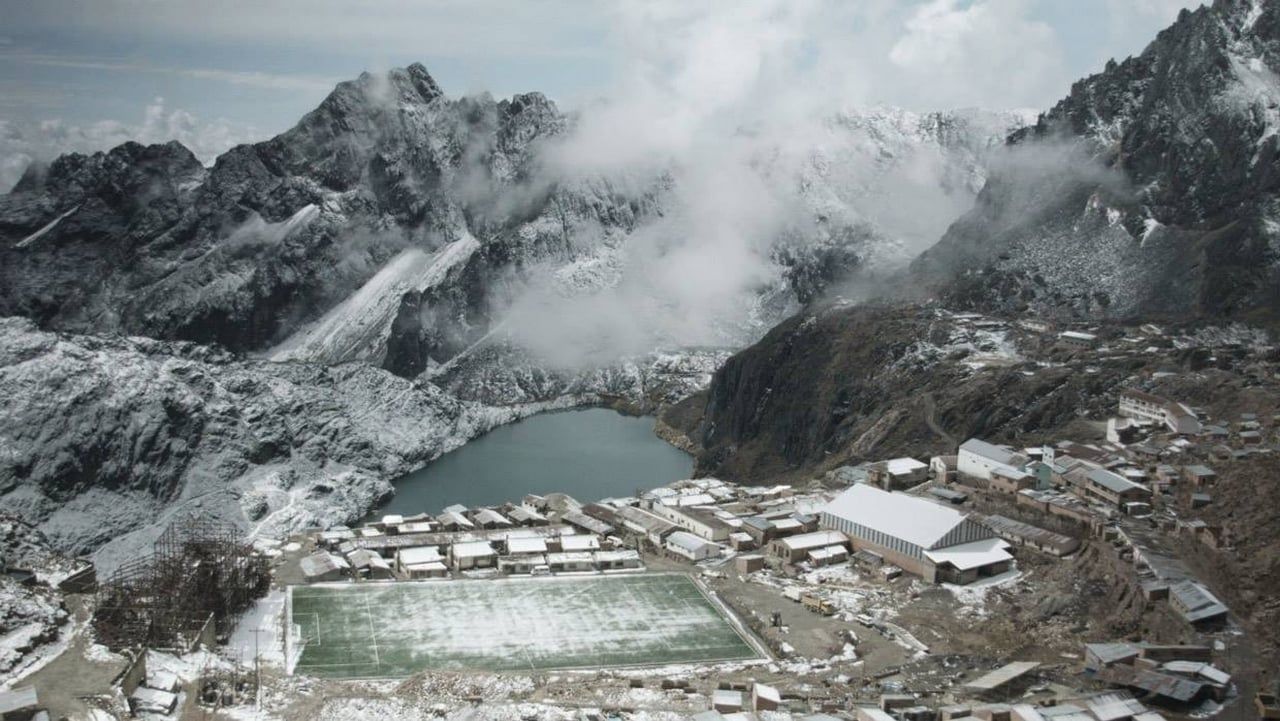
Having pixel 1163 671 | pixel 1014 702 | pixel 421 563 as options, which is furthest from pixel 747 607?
pixel 1163 671

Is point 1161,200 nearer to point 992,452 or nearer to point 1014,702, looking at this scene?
point 992,452

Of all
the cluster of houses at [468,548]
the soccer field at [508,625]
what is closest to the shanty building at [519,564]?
the cluster of houses at [468,548]

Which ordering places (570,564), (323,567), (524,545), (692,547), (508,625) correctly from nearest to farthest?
(508,625) < (323,567) < (570,564) < (692,547) < (524,545)

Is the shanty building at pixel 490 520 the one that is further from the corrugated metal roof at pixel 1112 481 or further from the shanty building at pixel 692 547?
the corrugated metal roof at pixel 1112 481

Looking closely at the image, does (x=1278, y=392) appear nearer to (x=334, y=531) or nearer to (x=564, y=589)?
(x=564, y=589)

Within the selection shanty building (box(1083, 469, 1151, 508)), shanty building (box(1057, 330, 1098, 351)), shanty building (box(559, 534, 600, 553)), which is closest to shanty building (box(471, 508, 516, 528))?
shanty building (box(559, 534, 600, 553))

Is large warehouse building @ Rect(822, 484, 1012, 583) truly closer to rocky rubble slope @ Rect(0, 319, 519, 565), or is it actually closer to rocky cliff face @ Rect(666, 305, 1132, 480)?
rocky cliff face @ Rect(666, 305, 1132, 480)

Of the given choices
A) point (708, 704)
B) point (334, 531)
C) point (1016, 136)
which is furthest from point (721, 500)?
point (1016, 136)
